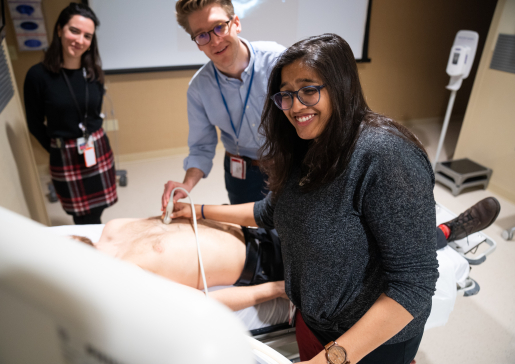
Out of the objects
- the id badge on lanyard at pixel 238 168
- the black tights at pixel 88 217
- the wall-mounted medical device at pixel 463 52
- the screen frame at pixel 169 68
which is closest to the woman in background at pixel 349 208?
the id badge on lanyard at pixel 238 168

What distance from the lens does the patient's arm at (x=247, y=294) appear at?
1319 millimetres

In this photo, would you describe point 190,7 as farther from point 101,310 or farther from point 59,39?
point 101,310

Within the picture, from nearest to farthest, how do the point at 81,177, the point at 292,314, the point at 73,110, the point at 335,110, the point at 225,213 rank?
the point at 335,110, the point at 292,314, the point at 225,213, the point at 73,110, the point at 81,177

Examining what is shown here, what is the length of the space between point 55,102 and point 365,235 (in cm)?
175

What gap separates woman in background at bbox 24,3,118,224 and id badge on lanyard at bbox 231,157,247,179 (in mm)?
862

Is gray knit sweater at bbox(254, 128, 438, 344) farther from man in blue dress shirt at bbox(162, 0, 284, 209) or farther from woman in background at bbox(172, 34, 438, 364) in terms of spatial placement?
man in blue dress shirt at bbox(162, 0, 284, 209)

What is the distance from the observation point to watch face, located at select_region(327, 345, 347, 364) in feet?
2.97

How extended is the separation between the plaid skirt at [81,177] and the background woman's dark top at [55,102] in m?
0.07

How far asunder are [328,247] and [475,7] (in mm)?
4874

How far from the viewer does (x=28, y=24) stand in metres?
2.84

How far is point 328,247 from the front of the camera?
935 millimetres

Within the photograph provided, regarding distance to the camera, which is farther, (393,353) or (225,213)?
(225,213)

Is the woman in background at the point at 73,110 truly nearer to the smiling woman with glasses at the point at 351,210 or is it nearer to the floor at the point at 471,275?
the floor at the point at 471,275

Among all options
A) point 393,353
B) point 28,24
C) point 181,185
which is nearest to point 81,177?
point 181,185
